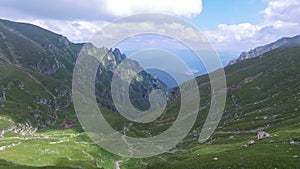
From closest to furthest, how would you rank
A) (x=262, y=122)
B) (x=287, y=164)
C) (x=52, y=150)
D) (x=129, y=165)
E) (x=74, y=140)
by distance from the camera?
(x=287, y=164) < (x=129, y=165) < (x=52, y=150) < (x=262, y=122) < (x=74, y=140)

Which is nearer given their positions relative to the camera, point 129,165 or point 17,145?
point 129,165

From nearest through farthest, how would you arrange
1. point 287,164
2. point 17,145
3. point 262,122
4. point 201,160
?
1. point 287,164
2. point 201,160
3. point 17,145
4. point 262,122

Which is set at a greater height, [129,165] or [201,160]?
[201,160]

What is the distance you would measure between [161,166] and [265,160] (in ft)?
76.5

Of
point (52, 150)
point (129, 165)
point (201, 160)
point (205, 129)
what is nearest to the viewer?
point (201, 160)

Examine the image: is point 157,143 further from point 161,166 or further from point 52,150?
point 161,166

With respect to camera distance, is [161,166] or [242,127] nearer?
[161,166]

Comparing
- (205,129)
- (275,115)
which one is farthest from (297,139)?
(205,129)

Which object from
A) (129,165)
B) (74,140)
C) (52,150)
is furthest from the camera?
(74,140)

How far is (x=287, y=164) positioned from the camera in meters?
59.4

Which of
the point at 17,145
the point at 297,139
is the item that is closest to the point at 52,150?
the point at 17,145

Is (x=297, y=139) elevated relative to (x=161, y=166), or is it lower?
elevated

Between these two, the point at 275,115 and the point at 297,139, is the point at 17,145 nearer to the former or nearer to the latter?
the point at 297,139

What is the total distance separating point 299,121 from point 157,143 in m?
65.3
